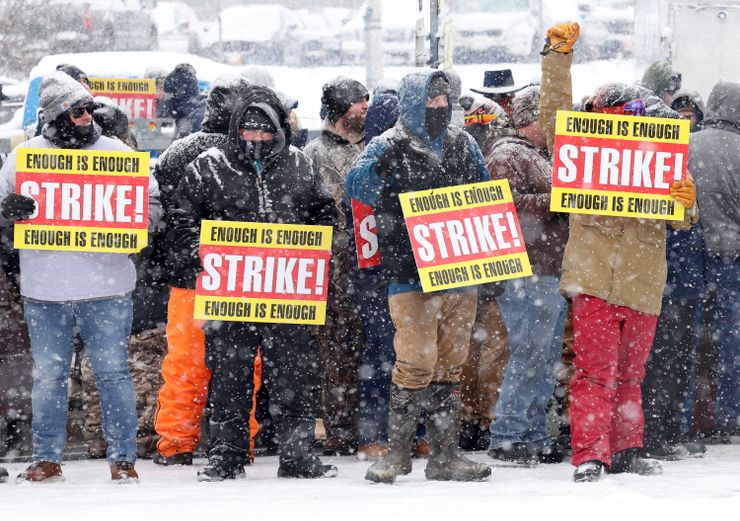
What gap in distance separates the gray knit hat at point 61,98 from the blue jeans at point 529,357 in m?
2.49

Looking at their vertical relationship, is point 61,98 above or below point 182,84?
below

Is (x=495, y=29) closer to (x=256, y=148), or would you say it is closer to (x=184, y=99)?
(x=184, y=99)

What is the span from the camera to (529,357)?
8422mm

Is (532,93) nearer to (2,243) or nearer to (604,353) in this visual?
(604,353)

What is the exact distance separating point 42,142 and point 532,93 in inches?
104

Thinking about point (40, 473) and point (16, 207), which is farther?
point (40, 473)

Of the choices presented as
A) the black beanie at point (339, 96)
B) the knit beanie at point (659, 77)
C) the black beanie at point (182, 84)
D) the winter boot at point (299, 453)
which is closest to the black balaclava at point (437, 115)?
the black beanie at point (339, 96)

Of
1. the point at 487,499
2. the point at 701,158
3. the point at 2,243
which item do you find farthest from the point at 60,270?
the point at 701,158

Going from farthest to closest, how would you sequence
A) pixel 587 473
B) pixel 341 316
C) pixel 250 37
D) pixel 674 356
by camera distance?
pixel 250 37 → pixel 341 316 → pixel 674 356 → pixel 587 473

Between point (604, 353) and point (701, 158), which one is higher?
point (701, 158)

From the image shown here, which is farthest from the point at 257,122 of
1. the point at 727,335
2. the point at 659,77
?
the point at 659,77

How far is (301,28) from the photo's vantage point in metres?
31.8

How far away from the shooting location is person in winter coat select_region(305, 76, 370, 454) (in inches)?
345

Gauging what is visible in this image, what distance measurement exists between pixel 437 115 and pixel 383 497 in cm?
190
